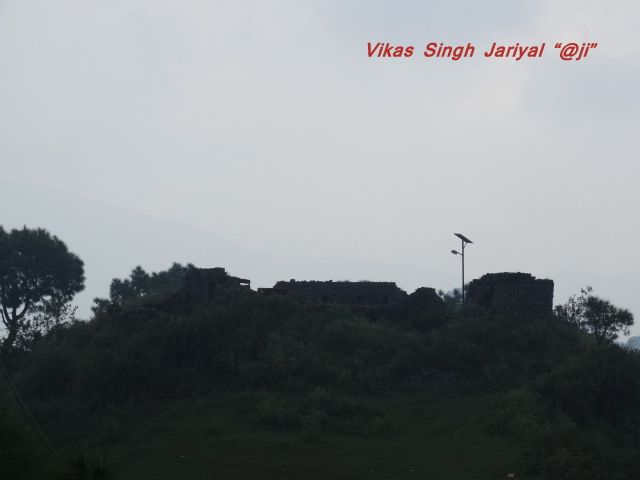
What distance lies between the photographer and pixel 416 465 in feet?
76.0

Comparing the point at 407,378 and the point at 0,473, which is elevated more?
the point at 407,378

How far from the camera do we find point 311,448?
24891mm

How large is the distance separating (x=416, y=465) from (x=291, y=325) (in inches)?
483

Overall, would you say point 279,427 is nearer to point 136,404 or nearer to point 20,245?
point 136,404

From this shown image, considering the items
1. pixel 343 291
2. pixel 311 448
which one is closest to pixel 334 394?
pixel 311 448

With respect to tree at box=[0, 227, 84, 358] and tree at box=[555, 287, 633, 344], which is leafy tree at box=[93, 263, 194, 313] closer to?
tree at box=[0, 227, 84, 358]

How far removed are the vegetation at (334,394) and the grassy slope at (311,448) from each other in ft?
0.21

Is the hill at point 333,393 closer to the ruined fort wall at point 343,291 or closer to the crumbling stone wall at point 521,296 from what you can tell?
the crumbling stone wall at point 521,296

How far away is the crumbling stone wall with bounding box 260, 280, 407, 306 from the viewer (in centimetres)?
3944

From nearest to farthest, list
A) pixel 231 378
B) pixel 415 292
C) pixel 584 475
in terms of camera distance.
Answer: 1. pixel 584 475
2. pixel 231 378
3. pixel 415 292

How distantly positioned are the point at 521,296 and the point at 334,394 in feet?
33.3

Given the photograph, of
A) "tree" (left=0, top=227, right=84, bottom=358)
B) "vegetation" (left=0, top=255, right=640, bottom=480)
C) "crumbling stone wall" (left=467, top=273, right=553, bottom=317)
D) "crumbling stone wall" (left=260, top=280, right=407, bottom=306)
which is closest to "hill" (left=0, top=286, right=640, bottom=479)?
"vegetation" (left=0, top=255, right=640, bottom=480)

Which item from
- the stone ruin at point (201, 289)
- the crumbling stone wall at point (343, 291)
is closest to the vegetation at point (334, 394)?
the stone ruin at point (201, 289)

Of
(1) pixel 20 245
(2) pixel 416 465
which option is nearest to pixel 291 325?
(2) pixel 416 465
